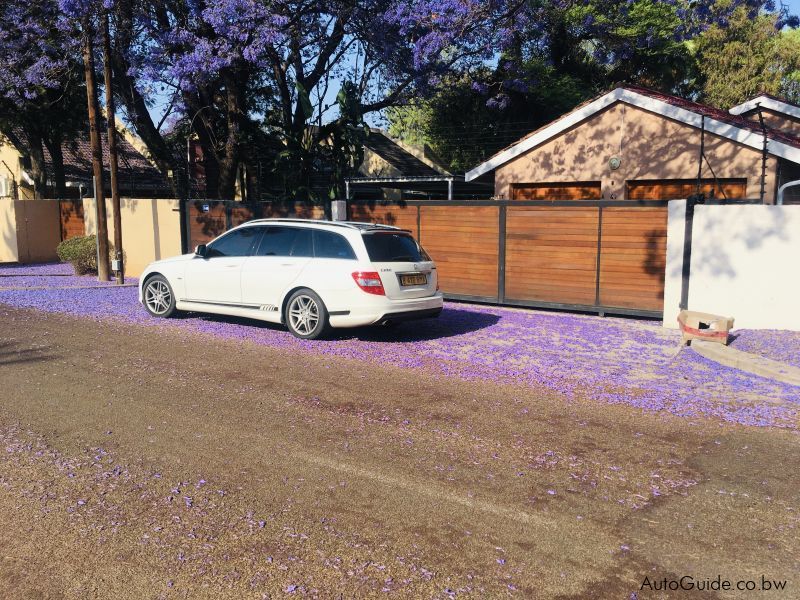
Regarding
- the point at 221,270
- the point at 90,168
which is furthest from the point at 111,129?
the point at 90,168

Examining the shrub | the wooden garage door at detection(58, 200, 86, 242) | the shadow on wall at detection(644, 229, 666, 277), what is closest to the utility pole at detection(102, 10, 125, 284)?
the shrub

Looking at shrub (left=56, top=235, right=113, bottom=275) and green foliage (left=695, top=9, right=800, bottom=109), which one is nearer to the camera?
shrub (left=56, top=235, right=113, bottom=275)

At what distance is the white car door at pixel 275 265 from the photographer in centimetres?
1011

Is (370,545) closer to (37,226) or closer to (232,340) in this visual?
(232,340)

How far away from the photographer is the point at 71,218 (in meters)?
23.0

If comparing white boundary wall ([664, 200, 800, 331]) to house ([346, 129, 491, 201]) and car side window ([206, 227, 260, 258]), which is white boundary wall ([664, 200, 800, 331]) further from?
house ([346, 129, 491, 201])

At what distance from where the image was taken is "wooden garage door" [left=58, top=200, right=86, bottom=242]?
74.3 ft

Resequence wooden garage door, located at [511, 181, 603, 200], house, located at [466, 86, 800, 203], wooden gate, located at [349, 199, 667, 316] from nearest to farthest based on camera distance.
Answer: wooden gate, located at [349, 199, 667, 316] < house, located at [466, 86, 800, 203] < wooden garage door, located at [511, 181, 603, 200]

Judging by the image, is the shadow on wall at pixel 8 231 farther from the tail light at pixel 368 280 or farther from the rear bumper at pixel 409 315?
the rear bumper at pixel 409 315

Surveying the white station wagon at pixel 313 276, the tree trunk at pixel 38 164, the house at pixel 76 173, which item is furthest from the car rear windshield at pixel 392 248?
the house at pixel 76 173

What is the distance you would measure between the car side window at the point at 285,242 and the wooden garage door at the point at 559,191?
8.98 meters

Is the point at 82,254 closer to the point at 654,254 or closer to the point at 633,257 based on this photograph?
the point at 633,257

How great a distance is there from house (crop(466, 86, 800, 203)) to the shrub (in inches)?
403

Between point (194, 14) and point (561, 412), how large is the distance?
1440 cm
